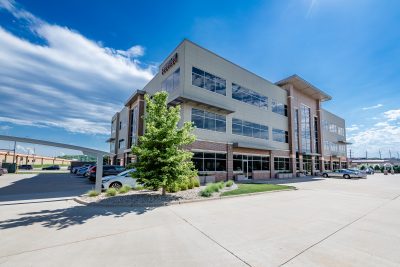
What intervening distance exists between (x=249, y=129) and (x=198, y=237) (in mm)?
23292

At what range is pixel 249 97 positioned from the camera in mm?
28688

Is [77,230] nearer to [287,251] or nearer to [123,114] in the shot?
[287,251]

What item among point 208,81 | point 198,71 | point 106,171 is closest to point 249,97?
point 208,81

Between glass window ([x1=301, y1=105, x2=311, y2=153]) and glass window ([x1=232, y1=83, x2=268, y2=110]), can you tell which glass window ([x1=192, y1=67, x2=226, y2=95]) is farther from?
glass window ([x1=301, y1=105, x2=311, y2=153])

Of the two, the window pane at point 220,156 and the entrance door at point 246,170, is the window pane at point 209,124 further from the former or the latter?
the entrance door at point 246,170

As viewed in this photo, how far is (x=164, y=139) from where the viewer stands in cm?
1182

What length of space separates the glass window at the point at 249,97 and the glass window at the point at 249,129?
279 cm

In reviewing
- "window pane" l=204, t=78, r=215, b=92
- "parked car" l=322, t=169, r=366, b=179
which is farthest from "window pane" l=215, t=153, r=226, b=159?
"parked car" l=322, t=169, r=366, b=179

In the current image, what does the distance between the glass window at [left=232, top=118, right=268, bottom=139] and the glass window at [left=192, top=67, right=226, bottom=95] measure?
4.11 m

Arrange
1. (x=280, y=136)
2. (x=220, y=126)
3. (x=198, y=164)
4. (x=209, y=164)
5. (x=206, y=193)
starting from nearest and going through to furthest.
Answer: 1. (x=206, y=193)
2. (x=198, y=164)
3. (x=209, y=164)
4. (x=220, y=126)
5. (x=280, y=136)

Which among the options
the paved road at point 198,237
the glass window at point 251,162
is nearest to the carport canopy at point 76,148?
the paved road at point 198,237

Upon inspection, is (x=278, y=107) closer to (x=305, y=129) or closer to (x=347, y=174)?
(x=305, y=129)

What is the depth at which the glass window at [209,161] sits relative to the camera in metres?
21.6

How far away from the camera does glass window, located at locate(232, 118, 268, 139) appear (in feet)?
86.7
